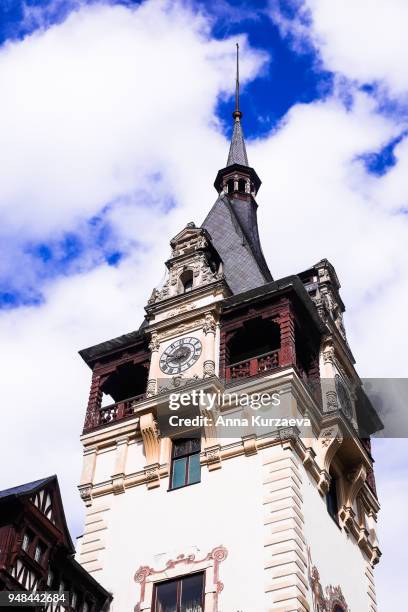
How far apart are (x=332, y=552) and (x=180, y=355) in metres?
7.38

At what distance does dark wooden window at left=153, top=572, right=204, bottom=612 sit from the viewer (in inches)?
925

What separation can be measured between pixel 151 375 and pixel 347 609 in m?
8.78

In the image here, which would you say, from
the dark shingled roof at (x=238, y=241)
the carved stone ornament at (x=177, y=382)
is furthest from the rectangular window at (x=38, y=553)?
the dark shingled roof at (x=238, y=241)

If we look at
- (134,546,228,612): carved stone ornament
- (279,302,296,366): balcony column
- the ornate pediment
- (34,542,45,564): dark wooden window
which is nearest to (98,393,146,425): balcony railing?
the ornate pediment

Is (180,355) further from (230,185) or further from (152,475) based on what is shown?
(230,185)

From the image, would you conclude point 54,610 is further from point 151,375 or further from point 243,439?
point 151,375

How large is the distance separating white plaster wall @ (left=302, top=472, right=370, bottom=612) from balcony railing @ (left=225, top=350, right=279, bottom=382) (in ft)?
11.3

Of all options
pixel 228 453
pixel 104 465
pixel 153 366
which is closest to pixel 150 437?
pixel 104 465

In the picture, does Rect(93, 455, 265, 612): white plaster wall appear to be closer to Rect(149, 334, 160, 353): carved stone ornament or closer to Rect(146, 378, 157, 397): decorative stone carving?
Rect(146, 378, 157, 397): decorative stone carving

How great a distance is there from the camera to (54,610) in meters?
21.7

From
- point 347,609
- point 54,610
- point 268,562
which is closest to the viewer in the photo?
point 54,610

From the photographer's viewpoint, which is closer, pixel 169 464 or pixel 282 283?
pixel 169 464

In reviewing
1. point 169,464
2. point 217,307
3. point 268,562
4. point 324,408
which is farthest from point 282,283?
point 268,562

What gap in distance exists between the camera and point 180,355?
1158 inches
